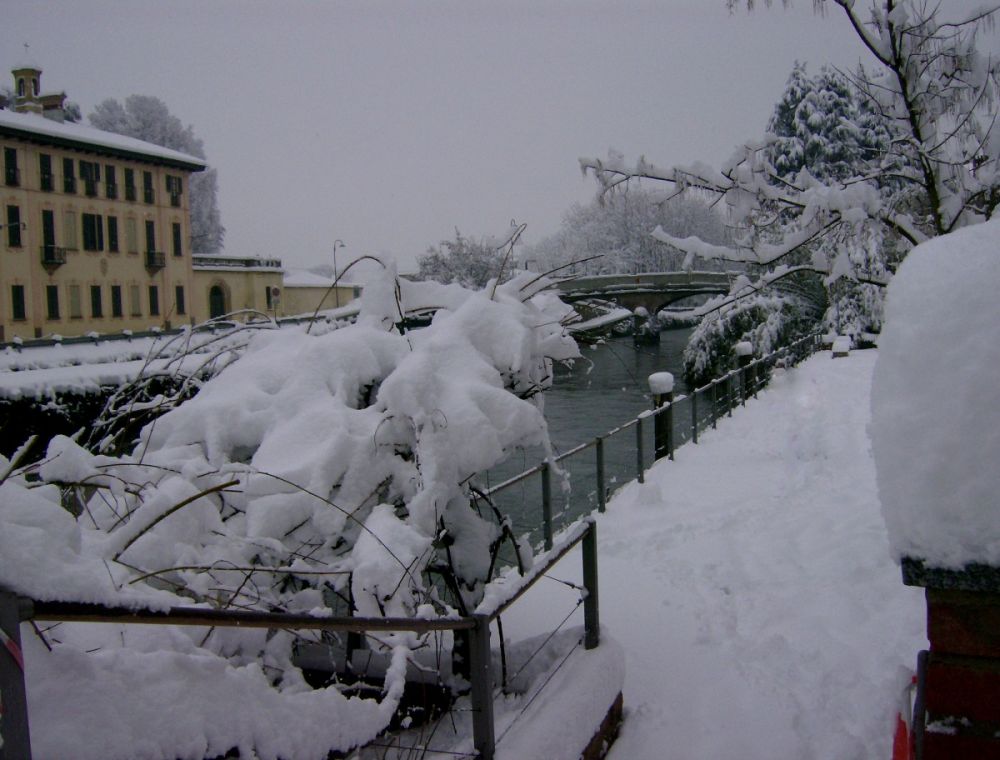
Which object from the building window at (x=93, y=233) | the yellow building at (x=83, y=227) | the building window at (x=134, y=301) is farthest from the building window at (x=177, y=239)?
the building window at (x=93, y=233)

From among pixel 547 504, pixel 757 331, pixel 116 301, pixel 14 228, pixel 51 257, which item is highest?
pixel 14 228

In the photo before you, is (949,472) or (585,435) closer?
(949,472)

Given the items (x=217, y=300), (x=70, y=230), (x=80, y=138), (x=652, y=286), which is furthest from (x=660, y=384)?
(x=217, y=300)

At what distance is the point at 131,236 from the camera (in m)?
40.9

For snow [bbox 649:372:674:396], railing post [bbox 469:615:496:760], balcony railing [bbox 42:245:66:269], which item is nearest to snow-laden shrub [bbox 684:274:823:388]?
snow [bbox 649:372:674:396]

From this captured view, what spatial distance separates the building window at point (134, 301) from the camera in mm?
40250

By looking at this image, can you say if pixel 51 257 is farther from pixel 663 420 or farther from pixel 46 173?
pixel 663 420

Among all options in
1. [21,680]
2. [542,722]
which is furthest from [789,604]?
[21,680]

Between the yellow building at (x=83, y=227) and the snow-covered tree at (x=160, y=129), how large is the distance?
44.4 feet

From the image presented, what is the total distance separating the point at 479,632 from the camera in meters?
2.48

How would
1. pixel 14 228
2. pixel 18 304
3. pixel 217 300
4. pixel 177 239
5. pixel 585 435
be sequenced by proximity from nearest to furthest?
pixel 585 435, pixel 14 228, pixel 18 304, pixel 177 239, pixel 217 300

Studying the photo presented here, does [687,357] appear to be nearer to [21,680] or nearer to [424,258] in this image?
[424,258]

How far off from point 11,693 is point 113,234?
4385cm

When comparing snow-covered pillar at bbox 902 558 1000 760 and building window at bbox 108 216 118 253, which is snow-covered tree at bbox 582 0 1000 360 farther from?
building window at bbox 108 216 118 253
